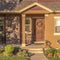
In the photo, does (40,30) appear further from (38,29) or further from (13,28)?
(13,28)

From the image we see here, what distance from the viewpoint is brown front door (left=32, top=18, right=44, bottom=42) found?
3503cm

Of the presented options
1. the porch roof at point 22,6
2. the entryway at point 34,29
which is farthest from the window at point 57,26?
the entryway at point 34,29

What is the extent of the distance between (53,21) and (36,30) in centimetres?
302

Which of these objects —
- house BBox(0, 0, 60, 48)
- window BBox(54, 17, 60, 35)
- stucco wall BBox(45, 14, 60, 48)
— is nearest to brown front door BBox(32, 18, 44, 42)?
house BBox(0, 0, 60, 48)

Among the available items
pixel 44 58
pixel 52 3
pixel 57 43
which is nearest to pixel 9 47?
pixel 44 58

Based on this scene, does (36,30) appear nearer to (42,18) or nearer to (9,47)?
(42,18)

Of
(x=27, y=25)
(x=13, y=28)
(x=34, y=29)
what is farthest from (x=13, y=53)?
(x=34, y=29)

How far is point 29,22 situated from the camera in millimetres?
34938

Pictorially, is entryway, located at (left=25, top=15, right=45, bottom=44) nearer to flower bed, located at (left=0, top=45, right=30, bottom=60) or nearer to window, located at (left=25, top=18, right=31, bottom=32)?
window, located at (left=25, top=18, right=31, bottom=32)

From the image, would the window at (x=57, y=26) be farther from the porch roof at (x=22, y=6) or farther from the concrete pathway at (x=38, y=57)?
the concrete pathway at (x=38, y=57)

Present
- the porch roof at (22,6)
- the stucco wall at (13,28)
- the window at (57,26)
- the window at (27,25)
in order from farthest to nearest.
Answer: the window at (27,25), the stucco wall at (13,28), the window at (57,26), the porch roof at (22,6)

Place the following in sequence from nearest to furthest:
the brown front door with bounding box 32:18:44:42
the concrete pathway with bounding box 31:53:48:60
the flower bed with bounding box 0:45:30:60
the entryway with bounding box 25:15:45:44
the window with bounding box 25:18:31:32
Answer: the flower bed with bounding box 0:45:30:60 → the concrete pathway with bounding box 31:53:48:60 → the entryway with bounding box 25:15:45:44 → the window with bounding box 25:18:31:32 → the brown front door with bounding box 32:18:44:42

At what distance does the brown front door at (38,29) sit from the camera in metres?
35.0

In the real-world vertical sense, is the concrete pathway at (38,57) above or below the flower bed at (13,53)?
below
